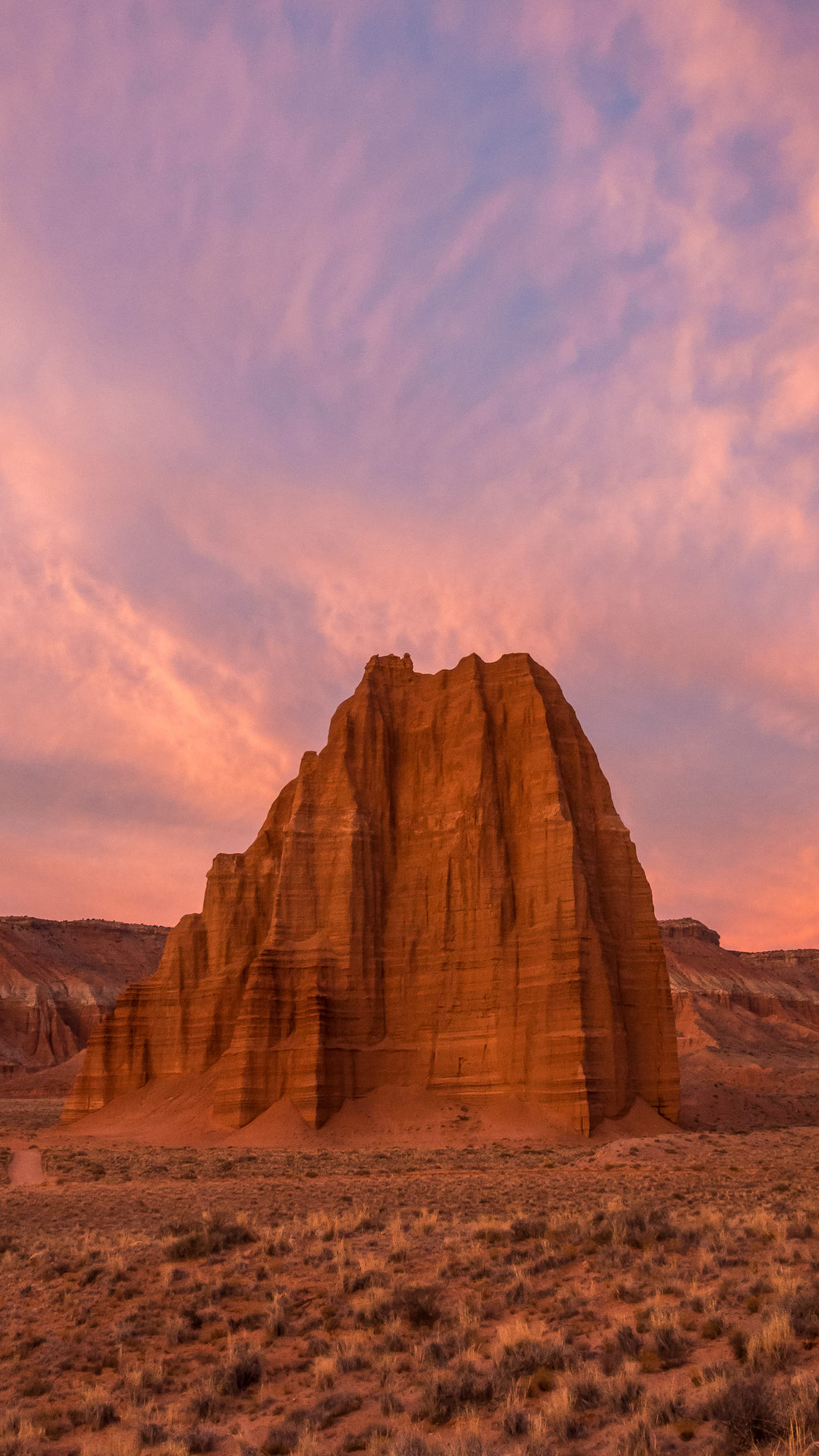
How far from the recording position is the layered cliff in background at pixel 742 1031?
6006 cm

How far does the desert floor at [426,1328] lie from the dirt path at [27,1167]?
14.0m

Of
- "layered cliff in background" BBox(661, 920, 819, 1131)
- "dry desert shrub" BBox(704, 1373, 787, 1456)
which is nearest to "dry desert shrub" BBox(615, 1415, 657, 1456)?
"dry desert shrub" BBox(704, 1373, 787, 1456)

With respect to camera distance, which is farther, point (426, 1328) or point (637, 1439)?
point (426, 1328)

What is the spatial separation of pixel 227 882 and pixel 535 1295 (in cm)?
5040

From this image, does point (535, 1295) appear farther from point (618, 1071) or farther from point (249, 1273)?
point (618, 1071)

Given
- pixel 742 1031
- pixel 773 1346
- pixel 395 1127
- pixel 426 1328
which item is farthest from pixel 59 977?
pixel 773 1346

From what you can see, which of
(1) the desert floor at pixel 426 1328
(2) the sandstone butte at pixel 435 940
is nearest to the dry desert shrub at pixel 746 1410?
(1) the desert floor at pixel 426 1328

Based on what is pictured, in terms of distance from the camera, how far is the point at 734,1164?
104 feet

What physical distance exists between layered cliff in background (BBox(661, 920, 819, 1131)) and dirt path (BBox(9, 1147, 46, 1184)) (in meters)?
31.1

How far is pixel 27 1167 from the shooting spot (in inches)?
1596

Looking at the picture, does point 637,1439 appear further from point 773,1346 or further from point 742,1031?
point 742,1031

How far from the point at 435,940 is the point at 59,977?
108 m

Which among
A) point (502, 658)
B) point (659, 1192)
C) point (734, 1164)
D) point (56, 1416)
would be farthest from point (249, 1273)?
point (502, 658)

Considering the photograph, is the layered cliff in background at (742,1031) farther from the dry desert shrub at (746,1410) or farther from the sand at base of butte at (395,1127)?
the dry desert shrub at (746,1410)
